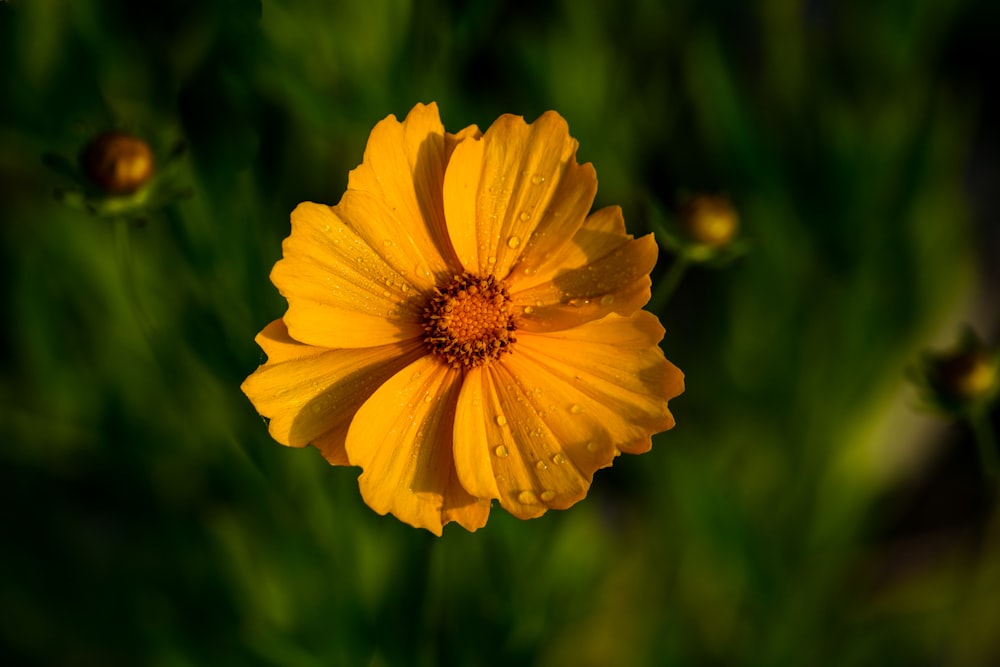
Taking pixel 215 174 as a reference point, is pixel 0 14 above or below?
above

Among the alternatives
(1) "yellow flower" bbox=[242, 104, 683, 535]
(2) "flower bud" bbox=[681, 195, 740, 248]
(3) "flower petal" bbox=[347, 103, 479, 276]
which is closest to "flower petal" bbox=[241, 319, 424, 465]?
(1) "yellow flower" bbox=[242, 104, 683, 535]

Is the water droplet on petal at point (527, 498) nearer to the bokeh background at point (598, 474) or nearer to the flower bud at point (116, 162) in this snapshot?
the bokeh background at point (598, 474)

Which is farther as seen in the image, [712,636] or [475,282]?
[712,636]

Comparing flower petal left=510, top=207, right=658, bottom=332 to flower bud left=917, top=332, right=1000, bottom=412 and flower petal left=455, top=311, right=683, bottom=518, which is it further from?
flower bud left=917, top=332, right=1000, bottom=412

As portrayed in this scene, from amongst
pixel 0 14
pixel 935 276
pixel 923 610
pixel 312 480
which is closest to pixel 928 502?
pixel 923 610

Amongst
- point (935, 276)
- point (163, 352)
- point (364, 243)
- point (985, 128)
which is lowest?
point (364, 243)

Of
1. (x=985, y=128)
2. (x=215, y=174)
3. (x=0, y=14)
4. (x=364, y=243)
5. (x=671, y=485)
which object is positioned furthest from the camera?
(x=985, y=128)

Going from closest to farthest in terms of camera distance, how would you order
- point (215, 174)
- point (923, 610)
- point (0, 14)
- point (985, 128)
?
point (215, 174) → point (0, 14) → point (923, 610) → point (985, 128)

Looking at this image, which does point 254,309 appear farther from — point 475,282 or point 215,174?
point 475,282

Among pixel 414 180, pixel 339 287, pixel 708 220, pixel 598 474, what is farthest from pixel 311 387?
pixel 598 474
